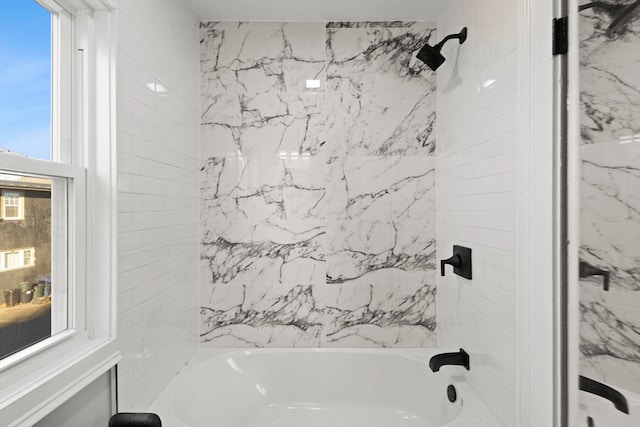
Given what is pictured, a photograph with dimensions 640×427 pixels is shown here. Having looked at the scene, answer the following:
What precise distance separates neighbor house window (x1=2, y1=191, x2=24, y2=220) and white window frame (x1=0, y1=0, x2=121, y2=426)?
0.09m

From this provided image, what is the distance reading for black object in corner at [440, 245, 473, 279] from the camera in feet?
6.19

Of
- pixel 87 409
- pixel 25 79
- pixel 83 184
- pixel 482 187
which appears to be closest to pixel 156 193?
pixel 83 184

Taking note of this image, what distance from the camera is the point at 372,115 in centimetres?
242

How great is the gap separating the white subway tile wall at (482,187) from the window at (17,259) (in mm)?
1544

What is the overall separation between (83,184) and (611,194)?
1546mm

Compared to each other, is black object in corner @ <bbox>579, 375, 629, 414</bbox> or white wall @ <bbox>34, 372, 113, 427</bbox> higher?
black object in corner @ <bbox>579, 375, 629, 414</bbox>

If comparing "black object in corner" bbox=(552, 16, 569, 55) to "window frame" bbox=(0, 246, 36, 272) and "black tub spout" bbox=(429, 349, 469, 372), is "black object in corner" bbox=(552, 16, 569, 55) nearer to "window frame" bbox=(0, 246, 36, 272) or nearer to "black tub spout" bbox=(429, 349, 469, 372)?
"black tub spout" bbox=(429, 349, 469, 372)

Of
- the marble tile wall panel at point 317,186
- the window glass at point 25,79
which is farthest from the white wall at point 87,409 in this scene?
the marble tile wall panel at point 317,186

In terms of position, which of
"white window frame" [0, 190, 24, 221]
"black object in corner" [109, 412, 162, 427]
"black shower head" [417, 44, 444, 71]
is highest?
"black shower head" [417, 44, 444, 71]

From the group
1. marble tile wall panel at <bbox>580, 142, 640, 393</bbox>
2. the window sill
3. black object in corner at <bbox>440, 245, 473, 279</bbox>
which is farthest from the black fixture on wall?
the window sill

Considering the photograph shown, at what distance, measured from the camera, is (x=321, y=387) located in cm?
236

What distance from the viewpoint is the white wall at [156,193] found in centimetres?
152

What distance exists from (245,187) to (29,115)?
131cm

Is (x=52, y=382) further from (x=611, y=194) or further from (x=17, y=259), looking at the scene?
(x=611, y=194)
